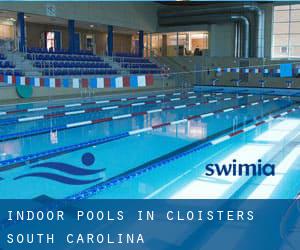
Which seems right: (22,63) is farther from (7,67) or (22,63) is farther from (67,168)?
(67,168)

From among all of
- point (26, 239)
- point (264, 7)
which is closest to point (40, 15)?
point (264, 7)

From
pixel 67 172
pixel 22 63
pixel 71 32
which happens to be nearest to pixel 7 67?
pixel 22 63

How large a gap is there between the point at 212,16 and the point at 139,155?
55.3 ft

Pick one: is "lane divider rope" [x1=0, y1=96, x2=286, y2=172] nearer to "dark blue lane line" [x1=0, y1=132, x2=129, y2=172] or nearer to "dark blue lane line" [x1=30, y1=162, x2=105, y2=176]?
"dark blue lane line" [x1=0, y1=132, x2=129, y2=172]

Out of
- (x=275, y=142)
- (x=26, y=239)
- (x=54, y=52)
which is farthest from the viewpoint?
(x=54, y=52)

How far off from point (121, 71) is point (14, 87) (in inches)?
259

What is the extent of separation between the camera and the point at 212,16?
20.4 meters

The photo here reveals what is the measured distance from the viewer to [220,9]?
65.6 ft

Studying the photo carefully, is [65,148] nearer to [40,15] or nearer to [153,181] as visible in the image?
[153,181]

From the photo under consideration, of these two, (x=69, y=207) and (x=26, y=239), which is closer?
(x=26, y=239)

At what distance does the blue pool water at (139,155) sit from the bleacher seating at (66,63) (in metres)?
5.79

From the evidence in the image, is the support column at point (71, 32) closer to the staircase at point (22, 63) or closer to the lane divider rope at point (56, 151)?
the staircase at point (22, 63)

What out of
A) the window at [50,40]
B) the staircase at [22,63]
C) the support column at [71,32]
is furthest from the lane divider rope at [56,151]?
the window at [50,40]

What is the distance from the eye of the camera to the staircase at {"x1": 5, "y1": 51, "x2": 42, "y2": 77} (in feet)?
45.0
